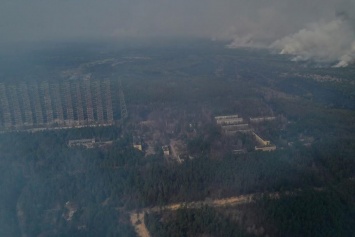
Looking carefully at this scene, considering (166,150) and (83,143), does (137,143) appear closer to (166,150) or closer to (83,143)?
(166,150)

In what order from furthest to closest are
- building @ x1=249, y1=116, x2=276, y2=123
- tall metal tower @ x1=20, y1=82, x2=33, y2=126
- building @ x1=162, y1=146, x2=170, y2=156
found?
building @ x1=249, y1=116, x2=276, y2=123 < tall metal tower @ x1=20, y1=82, x2=33, y2=126 < building @ x1=162, y1=146, x2=170, y2=156

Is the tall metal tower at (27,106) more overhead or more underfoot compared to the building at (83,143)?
more overhead

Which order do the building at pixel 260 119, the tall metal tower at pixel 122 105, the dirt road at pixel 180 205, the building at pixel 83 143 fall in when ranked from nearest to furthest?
the dirt road at pixel 180 205 → the building at pixel 83 143 → the building at pixel 260 119 → the tall metal tower at pixel 122 105

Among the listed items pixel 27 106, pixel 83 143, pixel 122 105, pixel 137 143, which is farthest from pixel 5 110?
pixel 137 143

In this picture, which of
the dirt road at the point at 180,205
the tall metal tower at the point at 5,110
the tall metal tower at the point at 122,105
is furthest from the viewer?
the tall metal tower at the point at 122,105

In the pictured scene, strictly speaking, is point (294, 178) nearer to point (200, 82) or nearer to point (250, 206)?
point (250, 206)

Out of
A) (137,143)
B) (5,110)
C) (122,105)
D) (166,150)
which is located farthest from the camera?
(122,105)

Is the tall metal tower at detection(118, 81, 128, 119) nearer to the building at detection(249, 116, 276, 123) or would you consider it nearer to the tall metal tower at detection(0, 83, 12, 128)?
the tall metal tower at detection(0, 83, 12, 128)


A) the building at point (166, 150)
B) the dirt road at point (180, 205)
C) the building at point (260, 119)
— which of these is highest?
the dirt road at point (180, 205)

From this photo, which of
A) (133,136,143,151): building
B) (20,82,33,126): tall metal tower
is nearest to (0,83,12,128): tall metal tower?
(20,82,33,126): tall metal tower

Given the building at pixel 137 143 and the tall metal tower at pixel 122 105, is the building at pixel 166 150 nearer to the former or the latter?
the building at pixel 137 143

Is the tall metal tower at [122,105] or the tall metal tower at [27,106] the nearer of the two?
the tall metal tower at [27,106]

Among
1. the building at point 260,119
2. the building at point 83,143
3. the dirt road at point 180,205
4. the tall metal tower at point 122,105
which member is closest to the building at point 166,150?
the building at point 83,143
